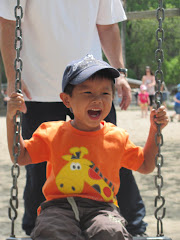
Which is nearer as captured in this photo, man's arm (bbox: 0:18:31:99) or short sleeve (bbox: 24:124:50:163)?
short sleeve (bbox: 24:124:50:163)

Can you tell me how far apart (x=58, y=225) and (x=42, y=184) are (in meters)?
0.78

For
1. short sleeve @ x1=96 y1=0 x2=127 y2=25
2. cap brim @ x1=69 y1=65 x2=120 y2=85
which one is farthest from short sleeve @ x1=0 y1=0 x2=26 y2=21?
cap brim @ x1=69 y1=65 x2=120 y2=85

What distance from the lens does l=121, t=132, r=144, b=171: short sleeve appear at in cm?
217

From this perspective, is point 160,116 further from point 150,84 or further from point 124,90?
point 150,84

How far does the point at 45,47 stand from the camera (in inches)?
99.0

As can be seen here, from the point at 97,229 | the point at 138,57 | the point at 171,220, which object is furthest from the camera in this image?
the point at 138,57

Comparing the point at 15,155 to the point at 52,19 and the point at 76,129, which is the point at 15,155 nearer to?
the point at 76,129

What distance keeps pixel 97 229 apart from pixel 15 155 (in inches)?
18.1

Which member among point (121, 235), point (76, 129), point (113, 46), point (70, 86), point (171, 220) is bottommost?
point (171, 220)

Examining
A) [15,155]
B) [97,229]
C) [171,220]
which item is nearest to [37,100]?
[15,155]

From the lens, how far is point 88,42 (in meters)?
2.56

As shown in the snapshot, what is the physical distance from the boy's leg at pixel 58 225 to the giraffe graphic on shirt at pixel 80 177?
79 millimetres

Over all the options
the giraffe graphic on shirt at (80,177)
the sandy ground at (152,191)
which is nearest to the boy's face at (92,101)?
the giraffe graphic on shirt at (80,177)

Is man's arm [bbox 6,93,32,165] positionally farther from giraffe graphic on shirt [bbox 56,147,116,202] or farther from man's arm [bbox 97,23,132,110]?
man's arm [bbox 97,23,132,110]
